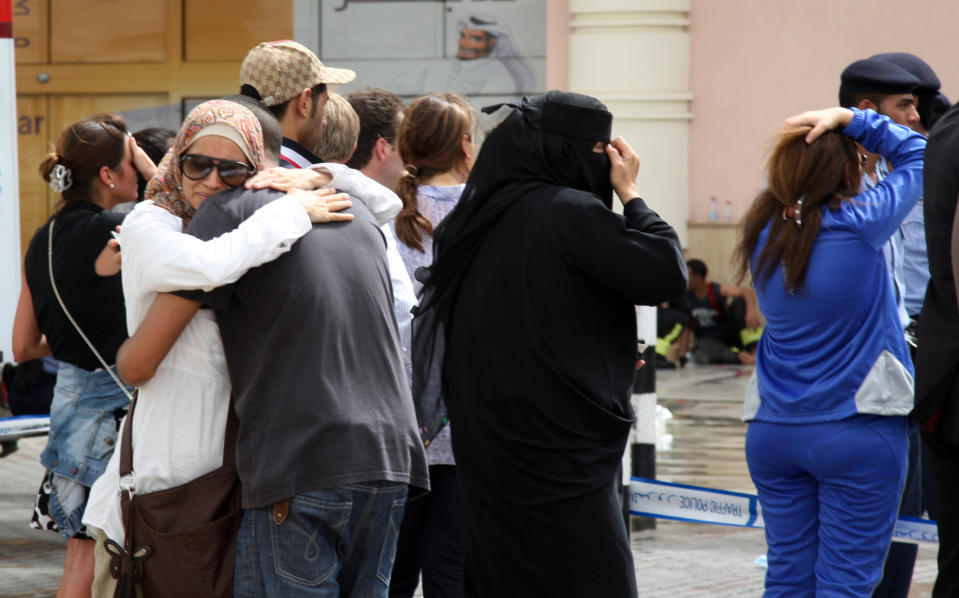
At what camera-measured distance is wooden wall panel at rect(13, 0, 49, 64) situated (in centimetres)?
1617

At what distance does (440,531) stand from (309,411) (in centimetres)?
136

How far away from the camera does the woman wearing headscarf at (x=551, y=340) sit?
303cm

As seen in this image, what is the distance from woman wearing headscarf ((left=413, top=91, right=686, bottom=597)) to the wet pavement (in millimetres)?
2593

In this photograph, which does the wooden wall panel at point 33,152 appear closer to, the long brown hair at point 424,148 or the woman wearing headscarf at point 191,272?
the long brown hair at point 424,148

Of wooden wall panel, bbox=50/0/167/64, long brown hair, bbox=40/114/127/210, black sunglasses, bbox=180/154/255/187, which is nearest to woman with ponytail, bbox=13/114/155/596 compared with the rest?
long brown hair, bbox=40/114/127/210

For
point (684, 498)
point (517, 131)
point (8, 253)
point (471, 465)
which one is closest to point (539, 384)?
point (471, 465)

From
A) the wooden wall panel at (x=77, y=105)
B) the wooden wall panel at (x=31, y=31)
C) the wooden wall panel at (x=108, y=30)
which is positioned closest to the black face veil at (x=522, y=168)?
the wooden wall panel at (x=108, y=30)

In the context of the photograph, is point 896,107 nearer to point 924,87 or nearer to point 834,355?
point 924,87

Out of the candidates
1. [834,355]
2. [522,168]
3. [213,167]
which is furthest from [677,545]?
[213,167]

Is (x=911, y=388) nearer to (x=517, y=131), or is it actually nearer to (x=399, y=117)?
(x=517, y=131)

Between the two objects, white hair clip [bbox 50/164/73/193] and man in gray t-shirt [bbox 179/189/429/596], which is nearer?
man in gray t-shirt [bbox 179/189/429/596]

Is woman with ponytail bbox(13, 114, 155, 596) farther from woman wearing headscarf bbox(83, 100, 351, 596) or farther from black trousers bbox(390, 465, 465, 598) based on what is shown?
woman wearing headscarf bbox(83, 100, 351, 596)

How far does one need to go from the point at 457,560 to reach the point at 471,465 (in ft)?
2.95

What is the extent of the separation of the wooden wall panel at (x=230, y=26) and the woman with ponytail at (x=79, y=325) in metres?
11.6
